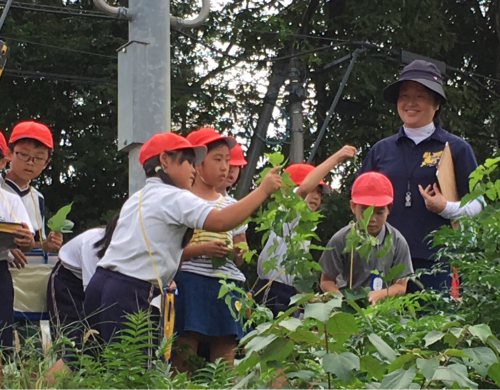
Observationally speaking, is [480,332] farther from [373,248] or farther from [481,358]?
[373,248]

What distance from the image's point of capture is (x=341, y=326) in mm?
2777

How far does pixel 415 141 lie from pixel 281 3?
14.5 meters

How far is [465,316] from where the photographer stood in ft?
10.4

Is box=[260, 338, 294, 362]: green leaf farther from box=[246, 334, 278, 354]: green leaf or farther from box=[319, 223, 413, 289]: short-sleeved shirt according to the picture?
box=[319, 223, 413, 289]: short-sleeved shirt

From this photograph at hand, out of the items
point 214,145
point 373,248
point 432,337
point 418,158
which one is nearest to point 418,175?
point 418,158

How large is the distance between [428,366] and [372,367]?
258 mm

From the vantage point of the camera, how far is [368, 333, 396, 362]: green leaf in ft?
9.05

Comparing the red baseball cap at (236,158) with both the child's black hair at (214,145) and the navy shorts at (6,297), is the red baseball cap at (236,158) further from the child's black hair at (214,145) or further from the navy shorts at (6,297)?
the navy shorts at (6,297)

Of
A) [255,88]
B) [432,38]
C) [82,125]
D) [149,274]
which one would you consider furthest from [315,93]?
[149,274]

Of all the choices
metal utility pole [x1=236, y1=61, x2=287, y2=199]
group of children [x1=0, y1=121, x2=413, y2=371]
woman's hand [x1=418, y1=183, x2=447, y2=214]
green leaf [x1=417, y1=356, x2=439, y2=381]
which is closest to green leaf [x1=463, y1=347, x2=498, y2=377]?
green leaf [x1=417, y1=356, x2=439, y2=381]

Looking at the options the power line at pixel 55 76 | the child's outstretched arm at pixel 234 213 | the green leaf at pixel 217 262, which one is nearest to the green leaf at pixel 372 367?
the child's outstretched arm at pixel 234 213

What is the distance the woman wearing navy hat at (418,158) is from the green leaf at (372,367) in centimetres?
254

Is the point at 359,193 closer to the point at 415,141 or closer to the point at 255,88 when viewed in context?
the point at 415,141

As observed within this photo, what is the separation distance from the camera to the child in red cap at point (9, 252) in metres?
5.12
